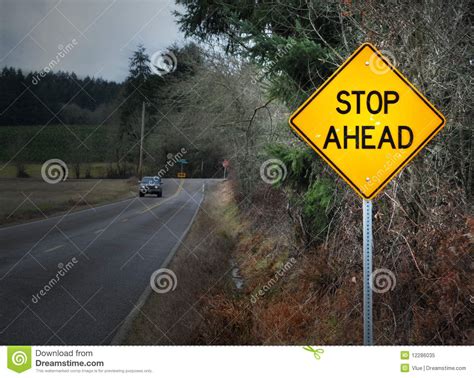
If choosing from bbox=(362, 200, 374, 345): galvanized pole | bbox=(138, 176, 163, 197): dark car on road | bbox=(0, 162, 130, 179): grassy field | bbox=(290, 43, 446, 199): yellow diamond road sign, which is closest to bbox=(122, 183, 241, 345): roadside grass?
bbox=(362, 200, 374, 345): galvanized pole

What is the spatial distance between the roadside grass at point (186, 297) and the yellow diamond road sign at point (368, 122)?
2955 mm

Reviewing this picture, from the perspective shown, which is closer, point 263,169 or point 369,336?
point 369,336

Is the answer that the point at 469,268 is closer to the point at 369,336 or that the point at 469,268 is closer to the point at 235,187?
the point at 369,336

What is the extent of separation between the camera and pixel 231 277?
28.7ft

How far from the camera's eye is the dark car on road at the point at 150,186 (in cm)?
3288

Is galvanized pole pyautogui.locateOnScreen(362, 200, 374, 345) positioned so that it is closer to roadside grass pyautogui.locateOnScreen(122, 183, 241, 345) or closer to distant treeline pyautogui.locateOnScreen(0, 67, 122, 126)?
roadside grass pyautogui.locateOnScreen(122, 183, 241, 345)

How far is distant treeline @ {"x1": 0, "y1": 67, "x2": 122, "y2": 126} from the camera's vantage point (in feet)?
25.7

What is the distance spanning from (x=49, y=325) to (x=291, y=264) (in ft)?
11.6

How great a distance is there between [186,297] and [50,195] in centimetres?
2113
